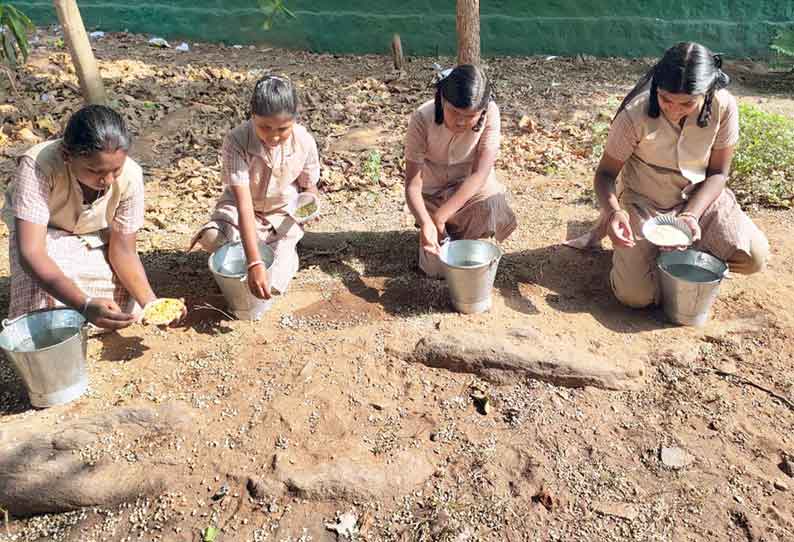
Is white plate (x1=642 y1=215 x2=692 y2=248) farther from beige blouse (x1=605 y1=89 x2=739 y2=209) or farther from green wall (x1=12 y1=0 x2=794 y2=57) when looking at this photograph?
green wall (x1=12 y1=0 x2=794 y2=57)

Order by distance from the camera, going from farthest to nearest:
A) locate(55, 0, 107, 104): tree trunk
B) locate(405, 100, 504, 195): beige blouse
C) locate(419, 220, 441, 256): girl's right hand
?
locate(55, 0, 107, 104): tree trunk → locate(405, 100, 504, 195): beige blouse → locate(419, 220, 441, 256): girl's right hand

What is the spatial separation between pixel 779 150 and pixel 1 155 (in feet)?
17.7

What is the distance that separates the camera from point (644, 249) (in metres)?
2.94

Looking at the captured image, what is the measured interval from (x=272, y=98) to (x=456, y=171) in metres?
1.00

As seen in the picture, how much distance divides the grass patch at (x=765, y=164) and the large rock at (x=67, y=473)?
3673 millimetres

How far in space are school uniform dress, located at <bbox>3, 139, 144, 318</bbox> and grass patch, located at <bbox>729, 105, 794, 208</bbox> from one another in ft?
11.5

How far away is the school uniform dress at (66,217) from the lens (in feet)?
8.01

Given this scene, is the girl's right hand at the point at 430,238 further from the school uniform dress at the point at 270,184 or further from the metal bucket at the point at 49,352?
the metal bucket at the point at 49,352

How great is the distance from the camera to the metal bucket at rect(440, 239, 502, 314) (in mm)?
2729

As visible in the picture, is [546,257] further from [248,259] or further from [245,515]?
[245,515]

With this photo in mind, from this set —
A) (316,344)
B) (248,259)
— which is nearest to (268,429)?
(316,344)

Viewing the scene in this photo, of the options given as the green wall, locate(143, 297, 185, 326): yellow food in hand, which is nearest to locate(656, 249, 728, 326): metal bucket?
locate(143, 297, 185, 326): yellow food in hand

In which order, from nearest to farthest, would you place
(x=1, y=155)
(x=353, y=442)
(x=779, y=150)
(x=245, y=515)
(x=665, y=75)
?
1. (x=245, y=515)
2. (x=353, y=442)
3. (x=665, y=75)
4. (x=779, y=150)
5. (x=1, y=155)

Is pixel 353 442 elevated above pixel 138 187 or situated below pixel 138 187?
below
